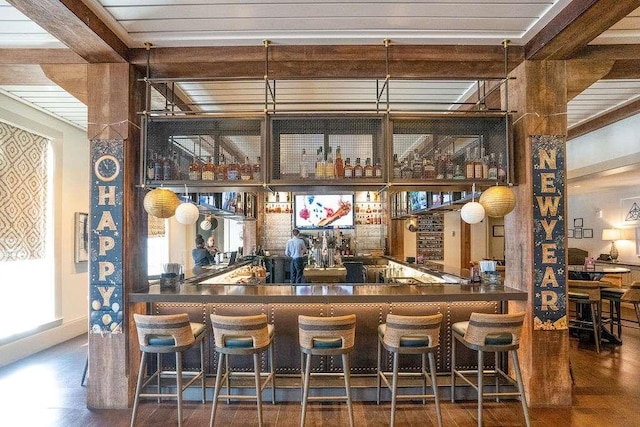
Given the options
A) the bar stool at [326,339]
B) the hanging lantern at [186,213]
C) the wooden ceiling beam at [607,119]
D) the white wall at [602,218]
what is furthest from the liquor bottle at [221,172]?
the white wall at [602,218]

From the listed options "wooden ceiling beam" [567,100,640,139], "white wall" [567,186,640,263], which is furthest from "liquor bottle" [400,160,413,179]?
"white wall" [567,186,640,263]

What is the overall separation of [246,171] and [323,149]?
82 cm

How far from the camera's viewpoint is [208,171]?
12.5 feet

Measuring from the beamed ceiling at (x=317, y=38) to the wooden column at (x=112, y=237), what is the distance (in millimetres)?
282

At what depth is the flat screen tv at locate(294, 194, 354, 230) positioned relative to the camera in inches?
378

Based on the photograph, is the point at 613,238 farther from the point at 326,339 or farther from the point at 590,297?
the point at 326,339

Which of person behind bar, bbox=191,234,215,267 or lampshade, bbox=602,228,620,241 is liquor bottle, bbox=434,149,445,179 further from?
lampshade, bbox=602,228,620,241

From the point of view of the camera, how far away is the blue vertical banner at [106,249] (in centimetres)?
354

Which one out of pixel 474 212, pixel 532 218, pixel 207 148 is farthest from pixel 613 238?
pixel 207 148

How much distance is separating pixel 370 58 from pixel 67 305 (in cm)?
581

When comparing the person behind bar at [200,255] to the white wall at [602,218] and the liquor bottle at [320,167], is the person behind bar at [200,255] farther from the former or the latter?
the white wall at [602,218]

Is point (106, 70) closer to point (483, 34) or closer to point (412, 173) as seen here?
point (412, 173)

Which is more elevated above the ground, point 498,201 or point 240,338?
point 498,201

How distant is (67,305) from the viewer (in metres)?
5.93
